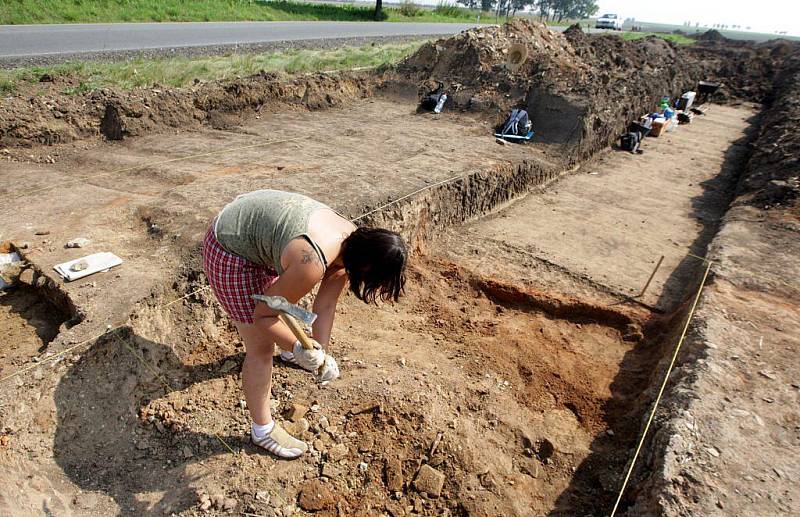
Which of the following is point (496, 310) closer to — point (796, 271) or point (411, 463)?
point (411, 463)

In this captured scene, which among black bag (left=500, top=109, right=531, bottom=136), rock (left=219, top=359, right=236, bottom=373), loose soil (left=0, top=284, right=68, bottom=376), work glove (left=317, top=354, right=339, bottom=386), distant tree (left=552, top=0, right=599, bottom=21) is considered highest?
distant tree (left=552, top=0, right=599, bottom=21)

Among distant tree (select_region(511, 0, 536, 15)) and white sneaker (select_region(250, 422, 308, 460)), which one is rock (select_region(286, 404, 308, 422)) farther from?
distant tree (select_region(511, 0, 536, 15))

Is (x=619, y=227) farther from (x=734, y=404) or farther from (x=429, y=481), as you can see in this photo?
(x=429, y=481)

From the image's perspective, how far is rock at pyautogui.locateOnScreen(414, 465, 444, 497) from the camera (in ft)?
9.14

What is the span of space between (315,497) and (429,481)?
0.69 metres

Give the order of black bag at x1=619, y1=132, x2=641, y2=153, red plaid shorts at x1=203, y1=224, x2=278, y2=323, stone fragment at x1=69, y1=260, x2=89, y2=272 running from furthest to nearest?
black bag at x1=619, y1=132, x2=641, y2=153 < stone fragment at x1=69, y1=260, x2=89, y2=272 < red plaid shorts at x1=203, y1=224, x2=278, y2=323

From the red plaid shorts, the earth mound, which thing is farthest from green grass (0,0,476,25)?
the red plaid shorts

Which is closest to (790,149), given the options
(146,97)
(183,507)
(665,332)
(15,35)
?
(665,332)

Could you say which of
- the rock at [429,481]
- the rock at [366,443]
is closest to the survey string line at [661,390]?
the rock at [429,481]

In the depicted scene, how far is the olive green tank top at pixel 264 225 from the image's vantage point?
81.4 inches

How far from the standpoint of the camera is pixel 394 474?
9.27 ft

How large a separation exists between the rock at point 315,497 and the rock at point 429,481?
1.74 ft

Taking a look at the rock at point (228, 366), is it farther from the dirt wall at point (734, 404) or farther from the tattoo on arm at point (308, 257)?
the dirt wall at point (734, 404)

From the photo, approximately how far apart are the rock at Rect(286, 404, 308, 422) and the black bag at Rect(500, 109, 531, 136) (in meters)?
7.83
